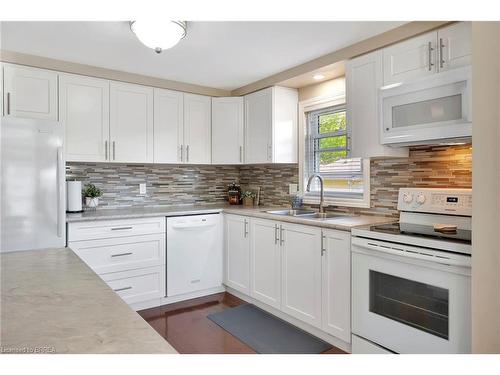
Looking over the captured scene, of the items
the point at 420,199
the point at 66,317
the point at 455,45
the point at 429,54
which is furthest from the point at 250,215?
the point at 66,317

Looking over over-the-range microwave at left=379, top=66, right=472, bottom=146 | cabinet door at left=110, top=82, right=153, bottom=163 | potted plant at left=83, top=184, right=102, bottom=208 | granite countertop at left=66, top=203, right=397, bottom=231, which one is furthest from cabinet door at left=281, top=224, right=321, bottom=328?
potted plant at left=83, top=184, right=102, bottom=208

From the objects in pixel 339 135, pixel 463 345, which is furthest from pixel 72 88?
pixel 463 345

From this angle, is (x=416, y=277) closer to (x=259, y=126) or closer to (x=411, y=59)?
(x=411, y=59)

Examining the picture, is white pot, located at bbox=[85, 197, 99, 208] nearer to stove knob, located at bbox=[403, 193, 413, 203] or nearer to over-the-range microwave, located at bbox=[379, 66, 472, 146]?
over-the-range microwave, located at bbox=[379, 66, 472, 146]

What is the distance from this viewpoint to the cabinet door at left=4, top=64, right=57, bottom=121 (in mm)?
2883

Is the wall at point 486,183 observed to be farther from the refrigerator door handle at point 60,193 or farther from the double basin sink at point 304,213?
the refrigerator door handle at point 60,193

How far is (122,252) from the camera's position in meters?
3.14

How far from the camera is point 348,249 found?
237 cm

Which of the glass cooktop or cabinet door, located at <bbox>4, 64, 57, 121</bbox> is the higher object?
cabinet door, located at <bbox>4, 64, 57, 121</bbox>

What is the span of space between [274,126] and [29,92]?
7.19 feet

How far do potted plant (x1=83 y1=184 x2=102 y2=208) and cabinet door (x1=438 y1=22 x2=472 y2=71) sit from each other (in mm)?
3096

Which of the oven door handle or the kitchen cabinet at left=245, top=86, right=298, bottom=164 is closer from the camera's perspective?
the oven door handle

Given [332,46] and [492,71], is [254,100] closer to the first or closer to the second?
[332,46]

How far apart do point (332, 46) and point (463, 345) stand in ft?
7.16
